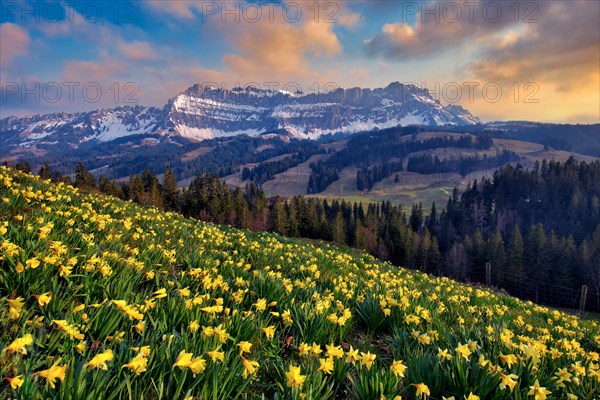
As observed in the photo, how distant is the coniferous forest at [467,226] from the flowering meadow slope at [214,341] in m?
54.3

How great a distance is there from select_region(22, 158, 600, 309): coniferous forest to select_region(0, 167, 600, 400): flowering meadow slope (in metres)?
54.3

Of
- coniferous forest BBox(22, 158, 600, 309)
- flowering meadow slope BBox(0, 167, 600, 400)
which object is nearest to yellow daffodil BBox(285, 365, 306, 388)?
flowering meadow slope BBox(0, 167, 600, 400)

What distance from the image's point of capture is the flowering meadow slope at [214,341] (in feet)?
9.29

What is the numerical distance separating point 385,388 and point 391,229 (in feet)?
333

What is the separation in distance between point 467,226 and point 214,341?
139085mm

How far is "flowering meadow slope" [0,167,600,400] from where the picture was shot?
2832mm

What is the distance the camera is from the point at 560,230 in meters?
117

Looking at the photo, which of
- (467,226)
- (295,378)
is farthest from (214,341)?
(467,226)

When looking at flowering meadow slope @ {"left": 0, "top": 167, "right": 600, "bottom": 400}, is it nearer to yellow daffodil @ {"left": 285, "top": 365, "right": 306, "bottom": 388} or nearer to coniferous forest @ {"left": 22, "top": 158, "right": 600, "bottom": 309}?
yellow daffodil @ {"left": 285, "top": 365, "right": 306, "bottom": 388}

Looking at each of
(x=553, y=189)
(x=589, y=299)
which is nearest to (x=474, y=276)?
(x=589, y=299)

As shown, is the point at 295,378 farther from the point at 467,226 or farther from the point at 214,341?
the point at 467,226

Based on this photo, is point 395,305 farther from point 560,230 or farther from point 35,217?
point 560,230

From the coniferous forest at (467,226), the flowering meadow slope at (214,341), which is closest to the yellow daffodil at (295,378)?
the flowering meadow slope at (214,341)

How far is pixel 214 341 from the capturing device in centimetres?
345
